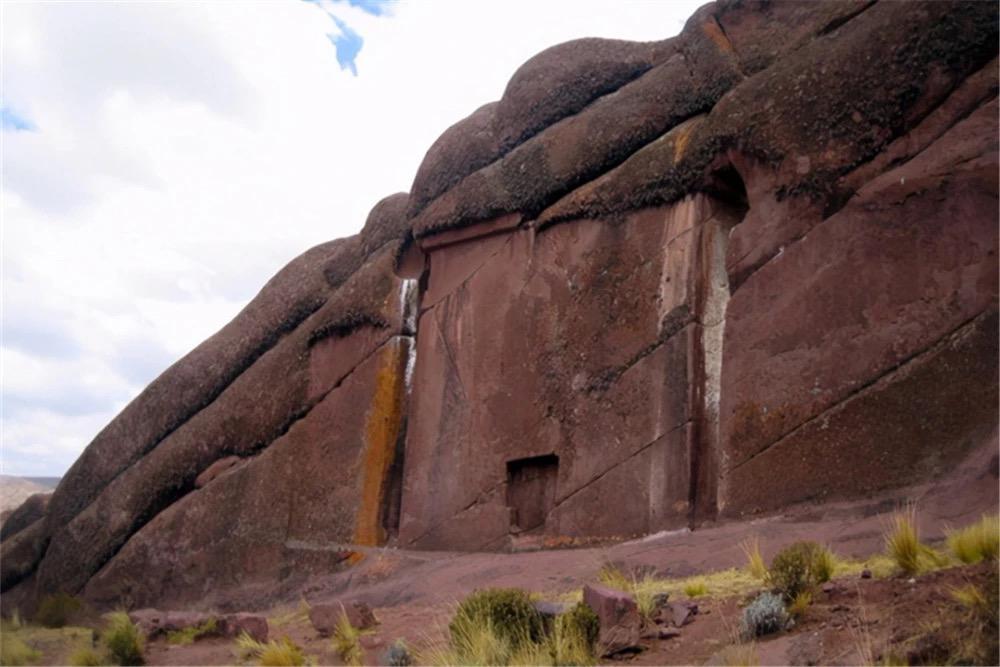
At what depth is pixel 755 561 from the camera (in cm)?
919

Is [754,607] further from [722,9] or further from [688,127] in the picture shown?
[722,9]

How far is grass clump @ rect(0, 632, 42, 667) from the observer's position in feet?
42.8

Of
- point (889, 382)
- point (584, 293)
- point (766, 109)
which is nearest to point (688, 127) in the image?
point (766, 109)

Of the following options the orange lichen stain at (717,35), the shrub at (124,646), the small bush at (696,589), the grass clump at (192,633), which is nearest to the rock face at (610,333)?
the orange lichen stain at (717,35)

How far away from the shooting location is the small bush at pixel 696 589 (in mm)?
9078

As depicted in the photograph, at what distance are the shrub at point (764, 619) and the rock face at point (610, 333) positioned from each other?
3269 millimetres

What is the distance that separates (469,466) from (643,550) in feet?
12.4

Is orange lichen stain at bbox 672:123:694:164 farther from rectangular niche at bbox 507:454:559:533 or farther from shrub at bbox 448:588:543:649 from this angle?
shrub at bbox 448:588:543:649

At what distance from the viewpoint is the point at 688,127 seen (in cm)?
1390

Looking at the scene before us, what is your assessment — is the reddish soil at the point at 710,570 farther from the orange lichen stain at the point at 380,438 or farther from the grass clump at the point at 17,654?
the grass clump at the point at 17,654

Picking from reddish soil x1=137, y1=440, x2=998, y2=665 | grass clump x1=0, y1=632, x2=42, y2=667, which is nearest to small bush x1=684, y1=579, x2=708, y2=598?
reddish soil x1=137, y1=440, x2=998, y2=665

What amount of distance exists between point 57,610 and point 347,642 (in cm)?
834

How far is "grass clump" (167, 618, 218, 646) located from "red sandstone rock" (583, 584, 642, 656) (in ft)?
18.5

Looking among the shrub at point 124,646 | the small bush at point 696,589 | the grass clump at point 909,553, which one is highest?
the grass clump at point 909,553
